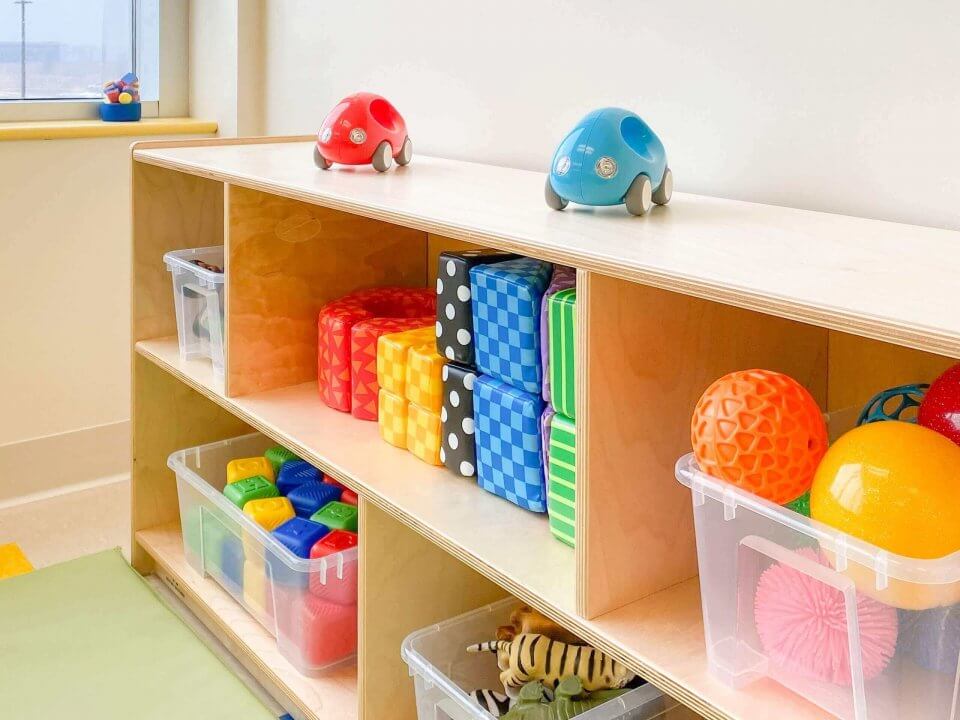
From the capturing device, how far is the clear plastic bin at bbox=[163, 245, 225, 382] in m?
1.67

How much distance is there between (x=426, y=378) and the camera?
1.34 meters

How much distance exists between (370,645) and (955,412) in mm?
776

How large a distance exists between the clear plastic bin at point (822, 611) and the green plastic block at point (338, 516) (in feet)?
2.52

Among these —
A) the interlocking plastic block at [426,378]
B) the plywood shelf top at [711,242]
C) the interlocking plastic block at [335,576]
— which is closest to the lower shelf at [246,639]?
the interlocking plastic block at [335,576]

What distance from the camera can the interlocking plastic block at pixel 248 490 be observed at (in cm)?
165

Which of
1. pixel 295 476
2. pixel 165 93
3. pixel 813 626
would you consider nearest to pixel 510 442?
pixel 813 626

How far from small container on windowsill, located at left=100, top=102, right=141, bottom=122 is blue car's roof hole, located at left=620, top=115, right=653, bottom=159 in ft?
5.19

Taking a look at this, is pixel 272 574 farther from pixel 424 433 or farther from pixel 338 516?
pixel 424 433

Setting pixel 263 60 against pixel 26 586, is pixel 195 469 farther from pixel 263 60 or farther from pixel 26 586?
pixel 263 60

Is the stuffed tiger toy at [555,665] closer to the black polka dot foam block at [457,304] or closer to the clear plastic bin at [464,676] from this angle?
the clear plastic bin at [464,676]

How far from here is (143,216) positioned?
5.89ft

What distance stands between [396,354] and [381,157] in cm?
30

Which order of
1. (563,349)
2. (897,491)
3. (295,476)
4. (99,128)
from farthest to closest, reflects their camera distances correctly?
(99,128), (295,476), (563,349), (897,491)

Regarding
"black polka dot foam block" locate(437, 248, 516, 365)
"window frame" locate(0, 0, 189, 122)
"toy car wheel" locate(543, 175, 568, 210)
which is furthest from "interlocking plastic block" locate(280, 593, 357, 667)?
"window frame" locate(0, 0, 189, 122)
